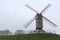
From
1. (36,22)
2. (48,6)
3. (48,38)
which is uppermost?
(48,6)

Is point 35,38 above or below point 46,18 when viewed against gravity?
below

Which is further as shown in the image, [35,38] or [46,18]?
[46,18]

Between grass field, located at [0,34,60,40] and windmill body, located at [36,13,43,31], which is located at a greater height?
windmill body, located at [36,13,43,31]

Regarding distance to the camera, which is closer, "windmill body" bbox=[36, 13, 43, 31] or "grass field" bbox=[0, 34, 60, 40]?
"grass field" bbox=[0, 34, 60, 40]

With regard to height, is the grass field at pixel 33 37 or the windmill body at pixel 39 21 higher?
the windmill body at pixel 39 21

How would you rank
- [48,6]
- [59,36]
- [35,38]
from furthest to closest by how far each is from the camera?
[48,6] → [59,36] → [35,38]

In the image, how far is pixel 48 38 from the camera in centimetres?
5044

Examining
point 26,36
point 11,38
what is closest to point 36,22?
point 26,36

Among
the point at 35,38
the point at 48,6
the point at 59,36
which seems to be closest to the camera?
the point at 35,38

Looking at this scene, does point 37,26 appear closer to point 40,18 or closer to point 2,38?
point 40,18

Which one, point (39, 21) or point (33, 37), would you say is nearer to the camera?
point (33, 37)

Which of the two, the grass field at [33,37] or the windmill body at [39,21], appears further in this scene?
the windmill body at [39,21]

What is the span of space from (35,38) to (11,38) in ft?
19.4

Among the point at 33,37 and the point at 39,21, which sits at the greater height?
the point at 39,21
